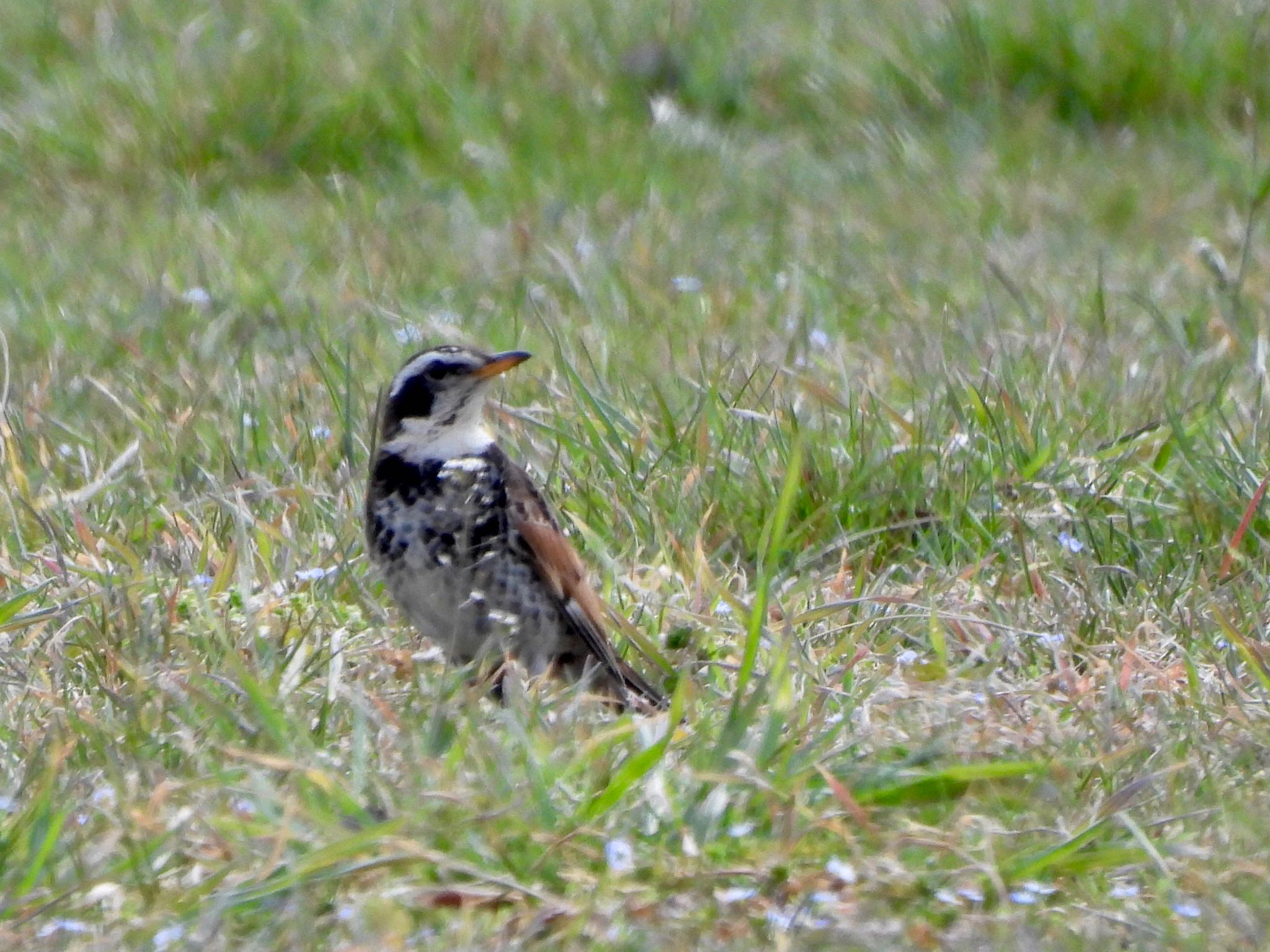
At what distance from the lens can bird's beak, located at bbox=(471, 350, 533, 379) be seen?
4.66m

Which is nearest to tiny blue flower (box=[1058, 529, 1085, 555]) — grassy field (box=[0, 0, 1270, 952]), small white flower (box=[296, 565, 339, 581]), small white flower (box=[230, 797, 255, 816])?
grassy field (box=[0, 0, 1270, 952])

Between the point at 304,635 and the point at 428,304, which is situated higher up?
the point at 304,635

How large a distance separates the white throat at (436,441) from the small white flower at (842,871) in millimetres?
1561

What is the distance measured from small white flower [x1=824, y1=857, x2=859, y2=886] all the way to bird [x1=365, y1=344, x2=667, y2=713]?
954mm

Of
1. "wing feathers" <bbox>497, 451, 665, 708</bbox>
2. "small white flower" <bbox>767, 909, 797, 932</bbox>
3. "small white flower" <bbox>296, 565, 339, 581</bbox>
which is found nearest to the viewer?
"small white flower" <bbox>767, 909, 797, 932</bbox>

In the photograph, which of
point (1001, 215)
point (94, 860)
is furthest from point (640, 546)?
point (1001, 215)

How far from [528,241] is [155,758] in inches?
166

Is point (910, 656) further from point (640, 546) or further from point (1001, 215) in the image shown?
point (1001, 215)

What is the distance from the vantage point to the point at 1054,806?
349 centimetres

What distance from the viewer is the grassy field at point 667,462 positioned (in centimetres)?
323

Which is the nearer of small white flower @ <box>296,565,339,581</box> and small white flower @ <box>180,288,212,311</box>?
small white flower @ <box>296,565,339,581</box>

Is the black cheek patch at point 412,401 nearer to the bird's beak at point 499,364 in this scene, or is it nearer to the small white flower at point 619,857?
the bird's beak at point 499,364

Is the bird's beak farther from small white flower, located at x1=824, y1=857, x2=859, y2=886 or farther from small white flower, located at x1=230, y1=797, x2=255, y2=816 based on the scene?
small white flower, located at x1=824, y1=857, x2=859, y2=886

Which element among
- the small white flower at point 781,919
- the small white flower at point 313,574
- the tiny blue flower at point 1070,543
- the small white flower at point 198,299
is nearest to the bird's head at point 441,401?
the small white flower at point 313,574
